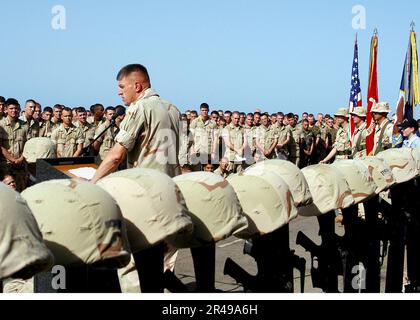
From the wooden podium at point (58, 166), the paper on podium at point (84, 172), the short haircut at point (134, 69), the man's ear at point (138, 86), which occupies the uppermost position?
the short haircut at point (134, 69)

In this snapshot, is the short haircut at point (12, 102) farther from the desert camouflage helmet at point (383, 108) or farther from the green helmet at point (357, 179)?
the green helmet at point (357, 179)

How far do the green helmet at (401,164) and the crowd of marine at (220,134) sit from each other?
177cm

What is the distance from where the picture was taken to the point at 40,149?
761 cm

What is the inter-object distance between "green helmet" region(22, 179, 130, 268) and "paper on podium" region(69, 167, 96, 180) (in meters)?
2.29

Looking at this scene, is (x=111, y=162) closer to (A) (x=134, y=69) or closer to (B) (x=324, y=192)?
(A) (x=134, y=69)

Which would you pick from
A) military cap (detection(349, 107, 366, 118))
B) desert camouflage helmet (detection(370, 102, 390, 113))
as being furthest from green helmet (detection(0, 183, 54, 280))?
military cap (detection(349, 107, 366, 118))

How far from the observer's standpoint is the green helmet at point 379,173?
5.10 metres

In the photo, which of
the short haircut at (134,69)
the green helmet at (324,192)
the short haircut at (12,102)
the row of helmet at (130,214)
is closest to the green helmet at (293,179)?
the row of helmet at (130,214)

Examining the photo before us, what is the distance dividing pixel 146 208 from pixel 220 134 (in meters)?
13.8

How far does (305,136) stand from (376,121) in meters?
10.8

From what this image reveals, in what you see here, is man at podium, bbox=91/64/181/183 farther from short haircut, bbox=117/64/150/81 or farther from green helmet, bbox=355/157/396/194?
green helmet, bbox=355/157/396/194

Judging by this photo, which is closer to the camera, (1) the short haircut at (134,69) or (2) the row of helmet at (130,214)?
(2) the row of helmet at (130,214)

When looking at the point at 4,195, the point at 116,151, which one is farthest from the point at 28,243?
the point at 116,151
